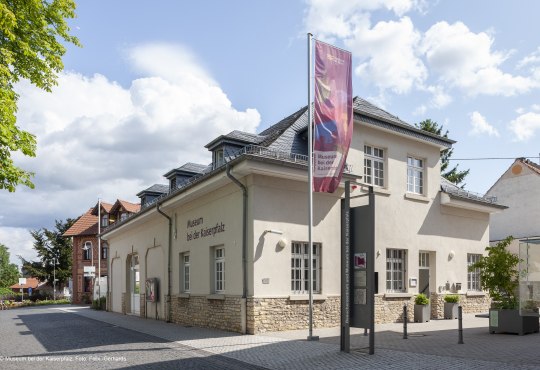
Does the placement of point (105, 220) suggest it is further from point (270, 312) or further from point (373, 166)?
point (270, 312)

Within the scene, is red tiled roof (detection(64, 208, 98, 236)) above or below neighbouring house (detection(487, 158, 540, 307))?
below

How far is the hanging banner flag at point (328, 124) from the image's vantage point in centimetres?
1397

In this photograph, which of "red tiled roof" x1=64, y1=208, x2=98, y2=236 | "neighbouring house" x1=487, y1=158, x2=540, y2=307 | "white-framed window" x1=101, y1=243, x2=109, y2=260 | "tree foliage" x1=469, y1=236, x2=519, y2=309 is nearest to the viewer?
"tree foliage" x1=469, y1=236, x2=519, y2=309

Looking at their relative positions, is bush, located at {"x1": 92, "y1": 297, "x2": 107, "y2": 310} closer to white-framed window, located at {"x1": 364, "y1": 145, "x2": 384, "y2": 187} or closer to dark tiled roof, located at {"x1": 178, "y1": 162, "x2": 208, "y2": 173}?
dark tiled roof, located at {"x1": 178, "y1": 162, "x2": 208, "y2": 173}

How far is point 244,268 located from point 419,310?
6.87 meters

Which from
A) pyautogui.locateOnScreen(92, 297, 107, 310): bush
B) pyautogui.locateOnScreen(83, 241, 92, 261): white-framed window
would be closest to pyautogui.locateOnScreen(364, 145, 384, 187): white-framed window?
pyautogui.locateOnScreen(92, 297, 107, 310): bush

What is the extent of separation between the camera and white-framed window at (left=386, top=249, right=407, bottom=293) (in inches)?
736

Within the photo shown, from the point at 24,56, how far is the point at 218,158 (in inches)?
305

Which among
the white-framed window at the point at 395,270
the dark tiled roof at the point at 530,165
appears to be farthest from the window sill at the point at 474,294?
the dark tiled roof at the point at 530,165

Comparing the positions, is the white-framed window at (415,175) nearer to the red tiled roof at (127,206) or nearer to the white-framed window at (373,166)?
the white-framed window at (373,166)

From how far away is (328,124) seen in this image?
14141 millimetres

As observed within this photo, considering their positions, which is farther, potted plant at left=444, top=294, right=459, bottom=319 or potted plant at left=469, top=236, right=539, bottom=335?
potted plant at left=444, top=294, right=459, bottom=319

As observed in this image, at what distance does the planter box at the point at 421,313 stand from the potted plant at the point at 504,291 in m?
3.64

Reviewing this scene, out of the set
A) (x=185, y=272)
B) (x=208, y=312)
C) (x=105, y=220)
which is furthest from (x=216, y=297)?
(x=105, y=220)
